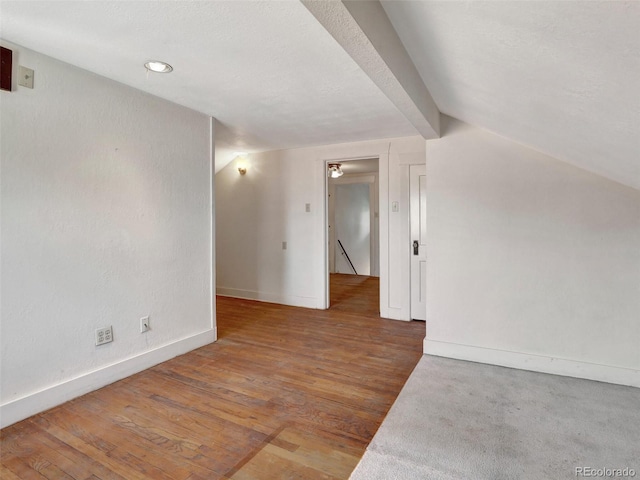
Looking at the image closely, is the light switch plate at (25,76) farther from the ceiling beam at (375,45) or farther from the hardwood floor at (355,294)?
the hardwood floor at (355,294)

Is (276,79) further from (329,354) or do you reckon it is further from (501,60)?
A: (329,354)

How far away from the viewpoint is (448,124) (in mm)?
2885

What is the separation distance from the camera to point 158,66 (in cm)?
219

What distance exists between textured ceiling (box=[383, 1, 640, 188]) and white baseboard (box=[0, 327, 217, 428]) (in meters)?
2.86

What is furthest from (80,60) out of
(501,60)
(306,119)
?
(501,60)

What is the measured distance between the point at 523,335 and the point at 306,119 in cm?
270

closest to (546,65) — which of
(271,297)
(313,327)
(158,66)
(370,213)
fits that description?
(158,66)

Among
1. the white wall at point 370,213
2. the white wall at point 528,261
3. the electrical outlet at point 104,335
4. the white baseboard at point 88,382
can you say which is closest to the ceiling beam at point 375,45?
the white wall at point 528,261

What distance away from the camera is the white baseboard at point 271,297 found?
15.2 ft

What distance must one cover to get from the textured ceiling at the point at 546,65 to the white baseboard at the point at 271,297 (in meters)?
3.16

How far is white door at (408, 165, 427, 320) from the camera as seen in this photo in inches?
152

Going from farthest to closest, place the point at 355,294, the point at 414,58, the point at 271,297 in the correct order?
the point at 355,294 → the point at 271,297 → the point at 414,58

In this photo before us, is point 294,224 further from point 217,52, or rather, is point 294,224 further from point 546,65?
point 546,65

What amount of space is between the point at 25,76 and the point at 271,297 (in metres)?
3.60
